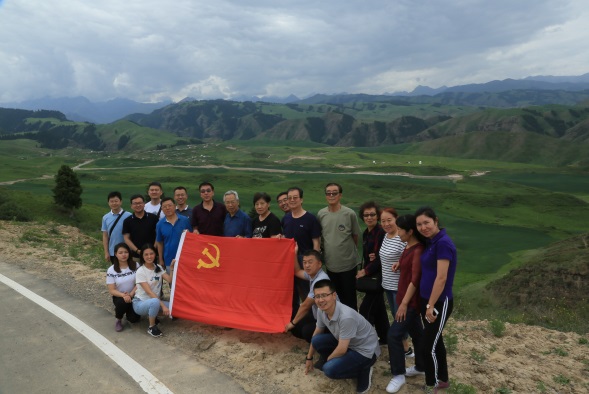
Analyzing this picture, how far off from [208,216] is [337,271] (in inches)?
114

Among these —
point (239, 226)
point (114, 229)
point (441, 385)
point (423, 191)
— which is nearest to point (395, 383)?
point (441, 385)

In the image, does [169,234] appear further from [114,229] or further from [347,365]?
[347,365]

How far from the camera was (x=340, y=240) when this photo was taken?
6734mm

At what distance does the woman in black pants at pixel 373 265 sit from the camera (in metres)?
6.48

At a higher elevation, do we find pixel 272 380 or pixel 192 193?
pixel 272 380

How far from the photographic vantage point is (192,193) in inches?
2500

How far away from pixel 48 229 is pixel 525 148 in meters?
150

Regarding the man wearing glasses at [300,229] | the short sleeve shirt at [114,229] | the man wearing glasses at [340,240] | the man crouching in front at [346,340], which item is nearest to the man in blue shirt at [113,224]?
the short sleeve shirt at [114,229]

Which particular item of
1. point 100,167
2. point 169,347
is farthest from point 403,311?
point 100,167

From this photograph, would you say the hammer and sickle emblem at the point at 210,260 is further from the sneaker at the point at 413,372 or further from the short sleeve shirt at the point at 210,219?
the sneaker at the point at 413,372

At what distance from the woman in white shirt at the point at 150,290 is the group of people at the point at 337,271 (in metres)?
0.02

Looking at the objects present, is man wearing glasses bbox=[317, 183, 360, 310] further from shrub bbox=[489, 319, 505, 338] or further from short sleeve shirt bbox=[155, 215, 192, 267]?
shrub bbox=[489, 319, 505, 338]

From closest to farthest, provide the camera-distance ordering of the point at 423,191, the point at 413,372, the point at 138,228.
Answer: the point at 413,372
the point at 138,228
the point at 423,191

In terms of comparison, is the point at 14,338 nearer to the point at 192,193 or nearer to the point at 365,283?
the point at 365,283
